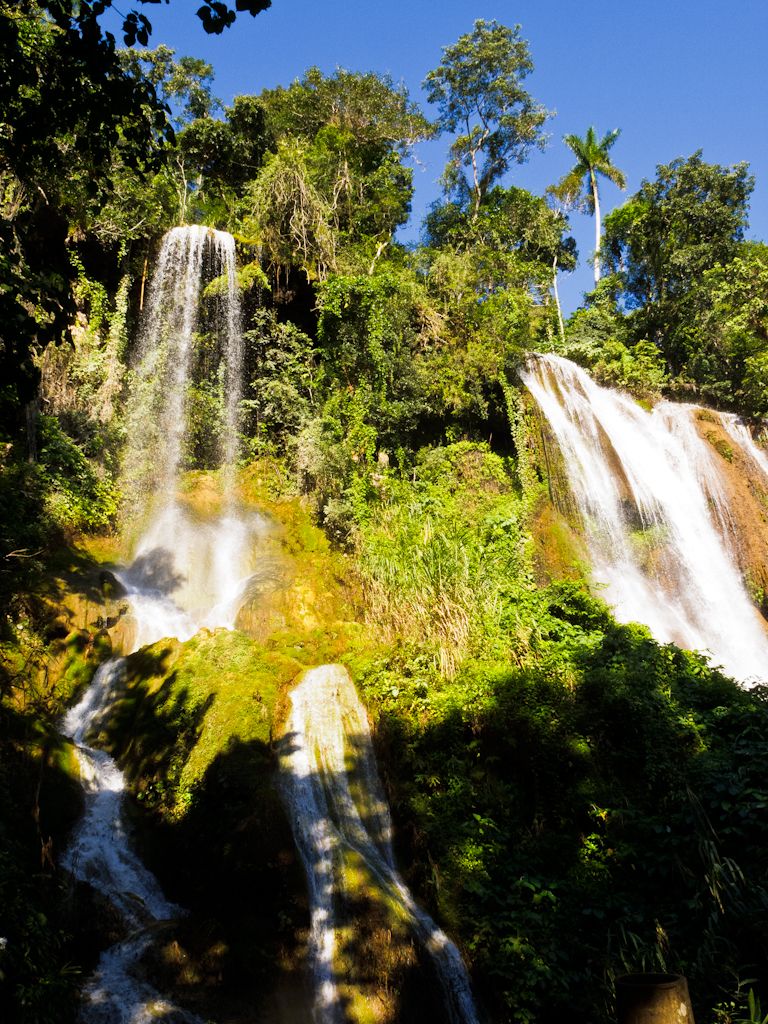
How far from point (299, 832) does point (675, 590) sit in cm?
994

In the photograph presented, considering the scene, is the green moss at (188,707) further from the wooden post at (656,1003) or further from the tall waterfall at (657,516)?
the tall waterfall at (657,516)

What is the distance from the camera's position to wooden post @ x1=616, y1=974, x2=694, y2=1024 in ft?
6.11

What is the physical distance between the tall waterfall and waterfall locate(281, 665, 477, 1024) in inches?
251

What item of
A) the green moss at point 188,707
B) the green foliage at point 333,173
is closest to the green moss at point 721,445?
the green foliage at point 333,173

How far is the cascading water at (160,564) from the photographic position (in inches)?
194

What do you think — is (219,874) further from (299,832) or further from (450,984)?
(450,984)

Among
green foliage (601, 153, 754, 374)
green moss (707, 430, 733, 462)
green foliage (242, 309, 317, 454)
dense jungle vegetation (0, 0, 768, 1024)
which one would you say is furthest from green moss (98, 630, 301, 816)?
green foliage (601, 153, 754, 374)

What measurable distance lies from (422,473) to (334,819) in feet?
34.3

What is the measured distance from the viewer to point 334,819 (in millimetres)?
5984

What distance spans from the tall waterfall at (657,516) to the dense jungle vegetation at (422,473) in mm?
943

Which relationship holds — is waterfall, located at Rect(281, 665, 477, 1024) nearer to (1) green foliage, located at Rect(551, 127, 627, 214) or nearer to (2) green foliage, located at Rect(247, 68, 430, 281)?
(2) green foliage, located at Rect(247, 68, 430, 281)

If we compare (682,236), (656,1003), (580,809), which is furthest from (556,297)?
(656,1003)

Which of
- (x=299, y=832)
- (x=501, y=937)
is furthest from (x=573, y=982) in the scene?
(x=299, y=832)

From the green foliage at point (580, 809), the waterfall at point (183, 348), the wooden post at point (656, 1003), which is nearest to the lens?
the wooden post at point (656, 1003)
